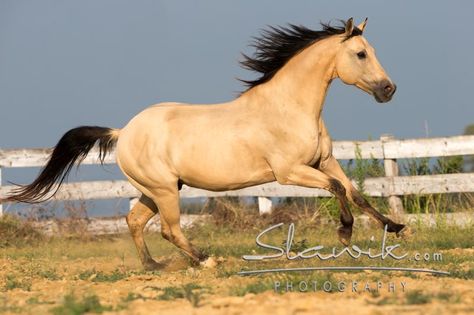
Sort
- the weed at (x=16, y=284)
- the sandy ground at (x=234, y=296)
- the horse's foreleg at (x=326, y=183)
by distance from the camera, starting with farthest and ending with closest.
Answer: the horse's foreleg at (x=326, y=183)
the weed at (x=16, y=284)
the sandy ground at (x=234, y=296)

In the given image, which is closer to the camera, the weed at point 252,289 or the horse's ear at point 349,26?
the weed at point 252,289

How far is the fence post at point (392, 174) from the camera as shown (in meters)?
14.6

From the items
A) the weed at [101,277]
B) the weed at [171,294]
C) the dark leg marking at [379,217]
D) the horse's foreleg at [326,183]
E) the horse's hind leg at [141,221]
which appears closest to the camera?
the weed at [171,294]

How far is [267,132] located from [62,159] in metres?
2.93

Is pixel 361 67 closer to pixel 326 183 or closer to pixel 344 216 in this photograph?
pixel 326 183

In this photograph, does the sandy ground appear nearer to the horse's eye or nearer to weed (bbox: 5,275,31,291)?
weed (bbox: 5,275,31,291)

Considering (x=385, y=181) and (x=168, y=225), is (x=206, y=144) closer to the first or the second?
(x=168, y=225)

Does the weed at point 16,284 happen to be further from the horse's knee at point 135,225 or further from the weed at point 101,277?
the horse's knee at point 135,225

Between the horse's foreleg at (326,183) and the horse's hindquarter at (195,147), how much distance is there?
1.29ft

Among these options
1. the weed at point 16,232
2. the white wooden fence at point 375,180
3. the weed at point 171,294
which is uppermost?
the weed at point 171,294

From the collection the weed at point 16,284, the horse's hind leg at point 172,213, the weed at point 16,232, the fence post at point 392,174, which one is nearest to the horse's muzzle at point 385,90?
the horse's hind leg at point 172,213

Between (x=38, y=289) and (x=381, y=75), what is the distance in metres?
3.80

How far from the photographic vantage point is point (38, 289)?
805 cm

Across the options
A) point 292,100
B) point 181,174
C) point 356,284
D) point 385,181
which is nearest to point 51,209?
point 385,181
